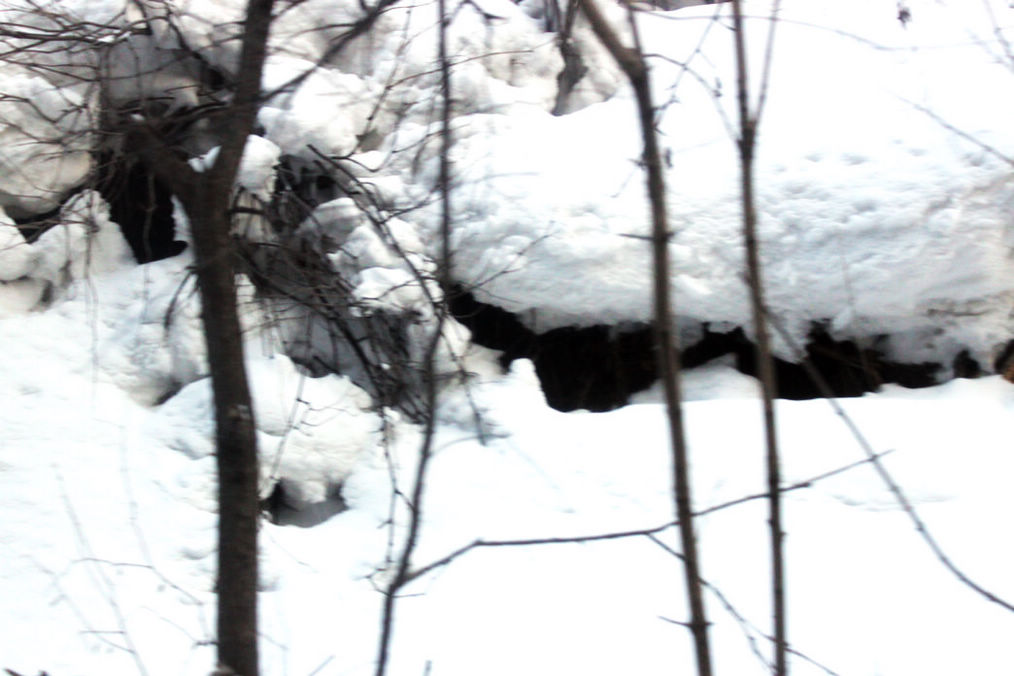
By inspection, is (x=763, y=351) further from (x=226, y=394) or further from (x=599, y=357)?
(x=599, y=357)

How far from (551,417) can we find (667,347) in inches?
96.3

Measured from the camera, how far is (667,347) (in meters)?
1.11

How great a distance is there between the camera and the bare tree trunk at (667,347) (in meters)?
1.09

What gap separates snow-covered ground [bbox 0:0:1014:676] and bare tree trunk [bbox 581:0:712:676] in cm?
136

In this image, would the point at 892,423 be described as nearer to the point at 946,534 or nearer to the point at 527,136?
the point at 946,534

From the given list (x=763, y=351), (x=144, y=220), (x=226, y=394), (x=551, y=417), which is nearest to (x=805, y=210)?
(x=551, y=417)

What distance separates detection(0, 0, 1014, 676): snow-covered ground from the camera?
272 centimetres

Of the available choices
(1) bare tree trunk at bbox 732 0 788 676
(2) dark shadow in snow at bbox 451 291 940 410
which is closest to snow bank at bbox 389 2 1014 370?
(2) dark shadow in snow at bbox 451 291 940 410

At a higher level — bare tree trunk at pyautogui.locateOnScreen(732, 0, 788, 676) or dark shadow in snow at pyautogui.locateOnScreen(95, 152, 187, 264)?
dark shadow in snow at pyautogui.locateOnScreen(95, 152, 187, 264)

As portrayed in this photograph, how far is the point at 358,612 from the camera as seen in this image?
2.92 meters

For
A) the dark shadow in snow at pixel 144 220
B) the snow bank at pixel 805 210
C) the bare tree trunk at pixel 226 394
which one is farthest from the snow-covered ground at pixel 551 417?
the bare tree trunk at pixel 226 394

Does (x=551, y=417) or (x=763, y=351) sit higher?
(x=763, y=351)

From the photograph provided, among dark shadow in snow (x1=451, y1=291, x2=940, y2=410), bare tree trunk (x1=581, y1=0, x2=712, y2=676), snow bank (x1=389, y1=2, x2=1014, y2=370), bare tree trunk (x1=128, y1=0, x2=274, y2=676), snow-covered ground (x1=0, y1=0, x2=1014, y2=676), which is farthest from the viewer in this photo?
dark shadow in snow (x1=451, y1=291, x2=940, y2=410)

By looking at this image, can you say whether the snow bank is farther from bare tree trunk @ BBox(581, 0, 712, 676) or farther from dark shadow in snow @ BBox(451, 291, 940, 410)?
bare tree trunk @ BBox(581, 0, 712, 676)
